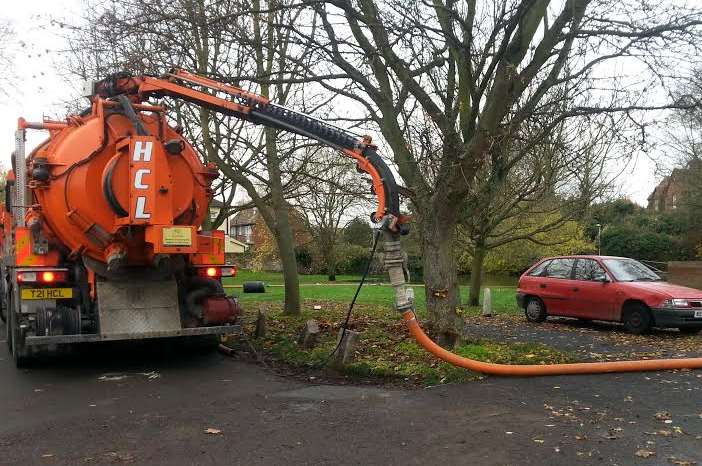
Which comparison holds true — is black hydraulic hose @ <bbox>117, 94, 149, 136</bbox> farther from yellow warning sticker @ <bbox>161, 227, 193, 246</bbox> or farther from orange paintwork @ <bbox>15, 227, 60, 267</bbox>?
orange paintwork @ <bbox>15, 227, 60, 267</bbox>

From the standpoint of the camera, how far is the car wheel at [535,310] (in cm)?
1424

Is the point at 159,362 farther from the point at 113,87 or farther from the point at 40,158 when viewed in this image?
the point at 113,87

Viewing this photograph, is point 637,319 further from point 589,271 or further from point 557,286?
point 557,286

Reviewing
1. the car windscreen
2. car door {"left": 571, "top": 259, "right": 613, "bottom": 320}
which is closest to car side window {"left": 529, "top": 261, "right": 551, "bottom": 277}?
car door {"left": 571, "top": 259, "right": 613, "bottom": 320}

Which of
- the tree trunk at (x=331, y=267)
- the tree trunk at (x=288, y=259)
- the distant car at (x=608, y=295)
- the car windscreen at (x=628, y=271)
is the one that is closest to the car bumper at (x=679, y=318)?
the distant car at (x=608, y=295)

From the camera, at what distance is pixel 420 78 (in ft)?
33.8

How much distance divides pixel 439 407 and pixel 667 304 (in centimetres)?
692

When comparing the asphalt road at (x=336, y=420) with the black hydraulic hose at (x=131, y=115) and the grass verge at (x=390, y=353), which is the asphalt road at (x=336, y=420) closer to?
the grass verge at (x=390, y=353)

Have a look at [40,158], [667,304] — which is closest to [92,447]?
[40,158]

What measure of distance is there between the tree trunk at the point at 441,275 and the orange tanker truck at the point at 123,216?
1388mm

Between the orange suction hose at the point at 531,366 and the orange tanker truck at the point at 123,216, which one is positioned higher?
the orange tanker truck at the point at 123,216

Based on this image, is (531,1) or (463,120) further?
(463,120)

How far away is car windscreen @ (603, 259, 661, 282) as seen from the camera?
1273cm

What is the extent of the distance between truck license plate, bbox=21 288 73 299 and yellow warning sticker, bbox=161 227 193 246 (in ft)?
5.84
